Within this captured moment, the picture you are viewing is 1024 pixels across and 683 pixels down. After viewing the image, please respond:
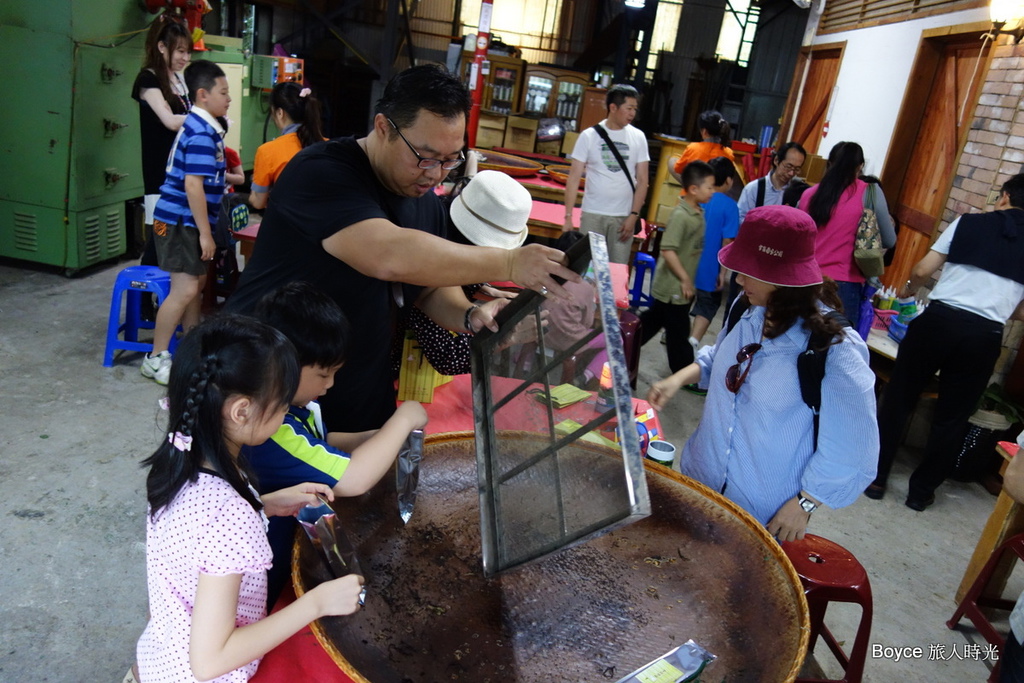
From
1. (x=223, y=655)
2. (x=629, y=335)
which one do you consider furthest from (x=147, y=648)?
(x=629, y=335)

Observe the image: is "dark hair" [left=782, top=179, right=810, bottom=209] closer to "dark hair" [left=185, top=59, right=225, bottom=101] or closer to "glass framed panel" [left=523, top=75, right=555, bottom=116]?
"dark hair" [left=185, top=59, right=225, bottom=101]

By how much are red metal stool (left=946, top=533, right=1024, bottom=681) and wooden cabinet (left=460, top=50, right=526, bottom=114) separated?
28.1ft

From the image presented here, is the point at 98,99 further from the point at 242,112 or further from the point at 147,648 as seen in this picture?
the point at 147,648

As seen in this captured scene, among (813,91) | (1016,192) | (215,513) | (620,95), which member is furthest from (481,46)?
(215,513)

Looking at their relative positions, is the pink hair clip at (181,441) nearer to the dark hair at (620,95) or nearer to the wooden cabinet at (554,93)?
the dark hair at (620,95)

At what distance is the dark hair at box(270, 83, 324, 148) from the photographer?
459 centimetres

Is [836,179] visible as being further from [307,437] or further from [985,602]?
[307,437]

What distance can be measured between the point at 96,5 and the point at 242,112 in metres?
2.67

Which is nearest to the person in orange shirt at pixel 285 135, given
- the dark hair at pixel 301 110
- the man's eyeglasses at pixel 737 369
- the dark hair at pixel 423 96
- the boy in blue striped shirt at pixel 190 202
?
the dark hair at pixel 301 110

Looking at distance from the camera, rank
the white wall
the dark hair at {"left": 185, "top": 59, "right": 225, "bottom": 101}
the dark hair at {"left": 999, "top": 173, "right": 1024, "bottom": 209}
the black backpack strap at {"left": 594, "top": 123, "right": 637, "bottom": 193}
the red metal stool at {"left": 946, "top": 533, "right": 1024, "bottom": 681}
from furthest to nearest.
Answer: the white wall
the black backpack strap at {"left": 594, "top": 123, "right": 637, "bottom": 193}
the dark hair at {"left": 185, "top": 59, "right": 225, "bottom": 101}
the dark hair at {"left": 999, "top": 173, "right": 1024, "bottom": 209}
the red metal stool at {"left": 946, "top": 533, "right": 1024, "bottom": 681}

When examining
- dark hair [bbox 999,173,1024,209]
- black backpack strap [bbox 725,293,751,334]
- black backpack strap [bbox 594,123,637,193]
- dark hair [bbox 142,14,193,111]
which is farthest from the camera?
black backpack strap [bbox 594,123,637,193]

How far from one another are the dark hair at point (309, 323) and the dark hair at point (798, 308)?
1136 mm

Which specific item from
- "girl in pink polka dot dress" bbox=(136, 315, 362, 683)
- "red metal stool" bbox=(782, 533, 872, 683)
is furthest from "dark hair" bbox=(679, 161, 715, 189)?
"girl in pink polka dot dress" bbox=(136, 315, 362, 683)

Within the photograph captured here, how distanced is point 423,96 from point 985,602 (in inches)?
123
